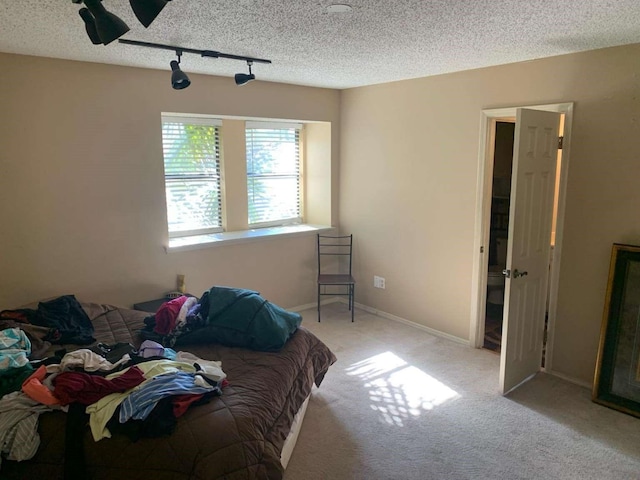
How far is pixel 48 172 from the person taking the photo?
10.9 feet

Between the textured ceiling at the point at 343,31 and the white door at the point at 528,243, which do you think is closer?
the textured ceiling at the point at 343,31

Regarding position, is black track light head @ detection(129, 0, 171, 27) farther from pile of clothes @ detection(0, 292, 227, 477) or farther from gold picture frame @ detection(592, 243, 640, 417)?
gold picture frame @ detection(592, 243, 640, 417)

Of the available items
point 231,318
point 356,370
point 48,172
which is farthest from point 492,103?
point 48,172

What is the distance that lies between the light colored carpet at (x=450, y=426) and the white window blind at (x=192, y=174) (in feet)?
6.32

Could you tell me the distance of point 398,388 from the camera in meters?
3.30

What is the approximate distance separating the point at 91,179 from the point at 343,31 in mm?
2246

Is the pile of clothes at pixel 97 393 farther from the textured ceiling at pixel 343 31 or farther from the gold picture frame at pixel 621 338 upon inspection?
the gold picture frame at pixel 621 338

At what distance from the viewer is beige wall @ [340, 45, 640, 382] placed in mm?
3020

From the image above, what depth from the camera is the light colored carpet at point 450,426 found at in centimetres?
247

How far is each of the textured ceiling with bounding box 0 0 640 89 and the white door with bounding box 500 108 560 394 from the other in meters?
0.54

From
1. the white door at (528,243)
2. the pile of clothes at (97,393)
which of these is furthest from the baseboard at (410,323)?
the pile of clothes at (97,393)

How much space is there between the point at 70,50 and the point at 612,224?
3785 mm

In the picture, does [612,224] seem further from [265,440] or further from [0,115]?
[0,115]

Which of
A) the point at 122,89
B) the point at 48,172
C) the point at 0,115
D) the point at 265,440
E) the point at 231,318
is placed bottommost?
the point at 265,440
